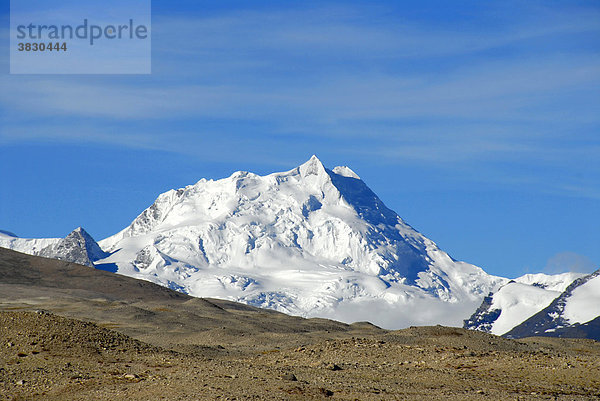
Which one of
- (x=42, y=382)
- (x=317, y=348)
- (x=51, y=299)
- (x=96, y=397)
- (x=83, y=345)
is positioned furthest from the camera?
(x=51, y=299)

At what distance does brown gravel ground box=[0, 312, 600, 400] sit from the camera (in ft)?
117

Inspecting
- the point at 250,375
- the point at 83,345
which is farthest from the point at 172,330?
the point at 250,375

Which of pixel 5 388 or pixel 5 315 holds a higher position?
pixel 5 315

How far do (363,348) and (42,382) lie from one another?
2062 centimetres

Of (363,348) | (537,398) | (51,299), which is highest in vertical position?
(51,299)

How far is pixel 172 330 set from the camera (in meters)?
94.6

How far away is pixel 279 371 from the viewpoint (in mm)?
40781

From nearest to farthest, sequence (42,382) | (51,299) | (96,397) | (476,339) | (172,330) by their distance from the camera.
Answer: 1. (96,397)
2. (42,382)
3. (476,339)
4. (172,330)
5. (51,299)

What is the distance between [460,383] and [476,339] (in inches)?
722

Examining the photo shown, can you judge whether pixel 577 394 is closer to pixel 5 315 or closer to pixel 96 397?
pixel 96 397

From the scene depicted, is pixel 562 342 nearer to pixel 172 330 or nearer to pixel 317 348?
pixel 317 348

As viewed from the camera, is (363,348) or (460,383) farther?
(363,348)

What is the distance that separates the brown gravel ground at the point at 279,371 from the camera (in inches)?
1401

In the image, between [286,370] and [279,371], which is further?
[286,370]
